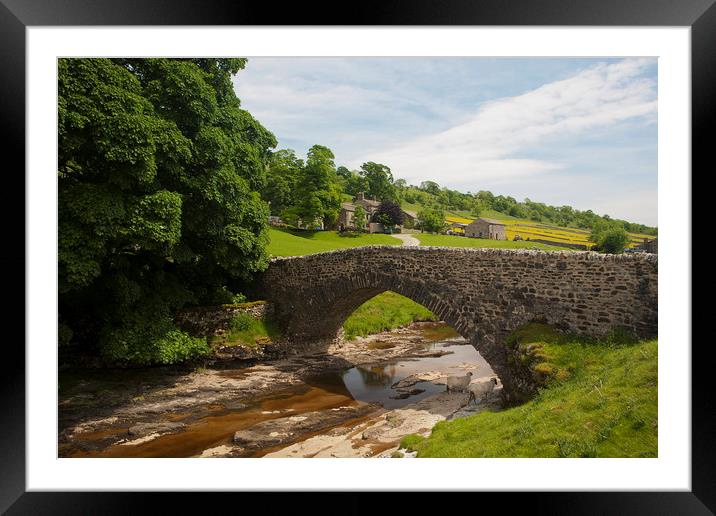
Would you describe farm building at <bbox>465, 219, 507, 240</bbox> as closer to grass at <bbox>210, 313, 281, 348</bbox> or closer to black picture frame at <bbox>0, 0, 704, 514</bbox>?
grass at <bbox>210, 313, 281, 348</bbox>

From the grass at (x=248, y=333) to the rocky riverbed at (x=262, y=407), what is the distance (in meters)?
0.77

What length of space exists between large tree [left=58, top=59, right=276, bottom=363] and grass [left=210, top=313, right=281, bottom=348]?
1100 mm

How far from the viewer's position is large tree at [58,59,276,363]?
823cm

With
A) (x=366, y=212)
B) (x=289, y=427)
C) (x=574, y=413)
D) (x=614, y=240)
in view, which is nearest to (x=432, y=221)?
(x=366, y=212)

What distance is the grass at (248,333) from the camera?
1472 cm

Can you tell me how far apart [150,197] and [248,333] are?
747cm

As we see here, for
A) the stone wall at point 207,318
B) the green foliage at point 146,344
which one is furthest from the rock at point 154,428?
the stone wall at point 207,318

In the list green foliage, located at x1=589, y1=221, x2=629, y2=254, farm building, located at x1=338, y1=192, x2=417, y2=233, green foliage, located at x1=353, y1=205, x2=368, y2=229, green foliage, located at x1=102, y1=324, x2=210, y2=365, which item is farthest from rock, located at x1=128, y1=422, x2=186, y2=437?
farm building, located at x1=338, y1=192, x2=417, y2=233

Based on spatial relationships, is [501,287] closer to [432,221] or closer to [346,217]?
[346,217]

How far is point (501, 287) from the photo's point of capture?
9.76 metres

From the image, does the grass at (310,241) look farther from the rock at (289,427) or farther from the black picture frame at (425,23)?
the black picture frame at (425,23)
